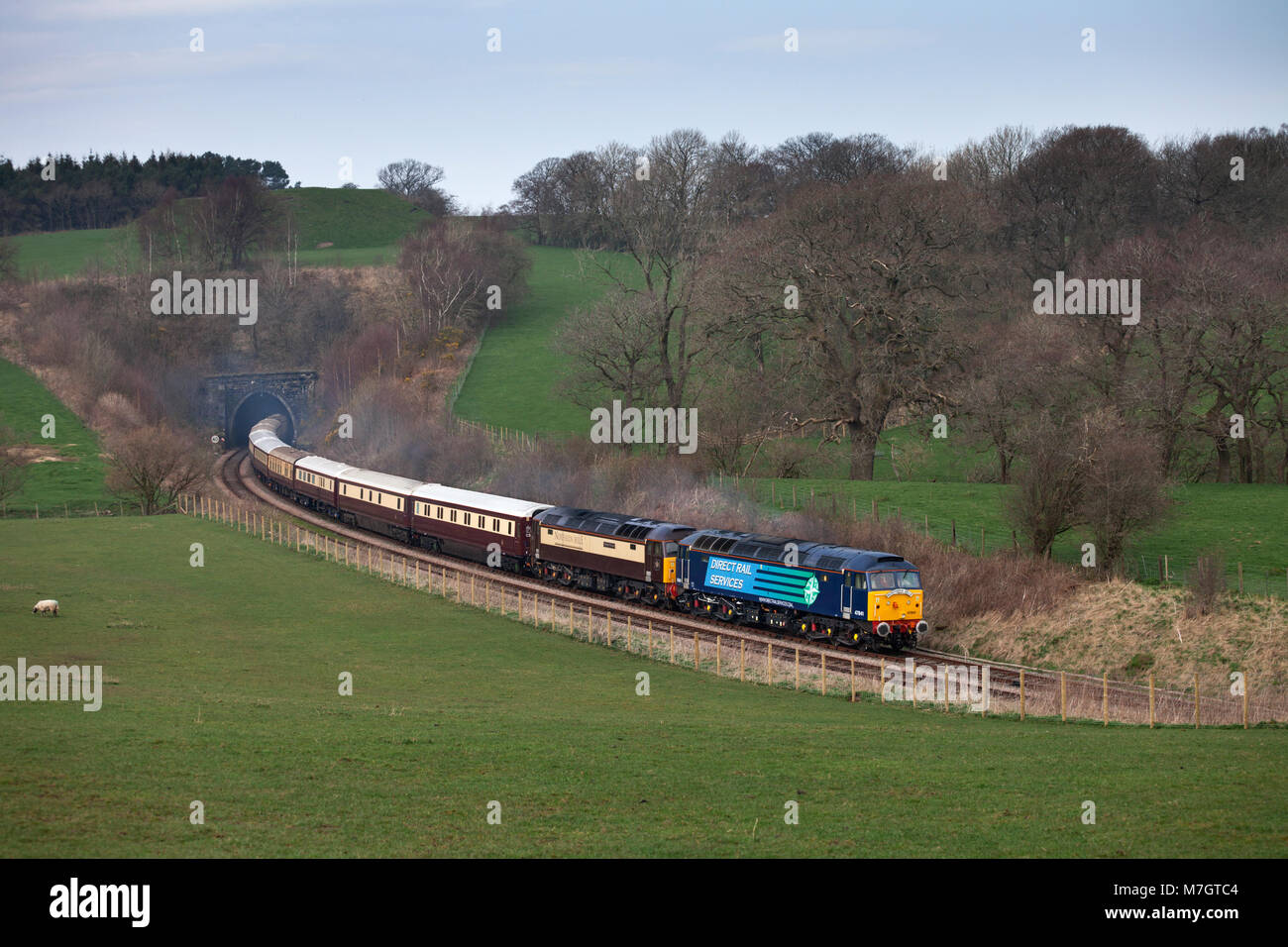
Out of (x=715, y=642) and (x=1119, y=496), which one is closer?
(x=715, y=642)

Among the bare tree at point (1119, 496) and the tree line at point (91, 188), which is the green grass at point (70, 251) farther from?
the bare tree at point (1119, 496)

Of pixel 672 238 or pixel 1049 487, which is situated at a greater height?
pixel 672 238

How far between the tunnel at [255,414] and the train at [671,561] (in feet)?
144

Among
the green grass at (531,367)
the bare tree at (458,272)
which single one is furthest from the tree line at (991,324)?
the bare tree at (458,272)

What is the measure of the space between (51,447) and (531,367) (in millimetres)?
36177

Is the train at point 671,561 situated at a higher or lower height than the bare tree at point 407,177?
lower

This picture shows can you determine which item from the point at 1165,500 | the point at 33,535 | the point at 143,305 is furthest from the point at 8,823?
the point at 143,305

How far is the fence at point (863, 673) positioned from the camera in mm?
27391

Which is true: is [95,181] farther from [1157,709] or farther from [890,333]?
[1157,709]

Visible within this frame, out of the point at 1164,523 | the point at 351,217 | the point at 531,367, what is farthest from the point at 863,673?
the point at 351,217

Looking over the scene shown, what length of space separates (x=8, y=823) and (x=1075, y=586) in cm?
3301

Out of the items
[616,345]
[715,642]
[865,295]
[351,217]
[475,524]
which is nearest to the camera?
[715,642]

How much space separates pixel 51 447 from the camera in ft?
269

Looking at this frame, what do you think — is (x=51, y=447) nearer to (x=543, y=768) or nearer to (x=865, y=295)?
(x=865, y=295)
